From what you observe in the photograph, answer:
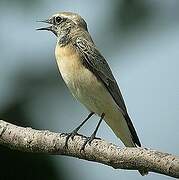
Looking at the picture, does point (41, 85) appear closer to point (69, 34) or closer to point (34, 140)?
point (69, 34)

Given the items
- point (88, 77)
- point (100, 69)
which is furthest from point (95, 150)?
point (100, 69)

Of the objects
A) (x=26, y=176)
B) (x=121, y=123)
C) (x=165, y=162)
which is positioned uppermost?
(x=165, y=162)

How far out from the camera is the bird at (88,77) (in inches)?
269

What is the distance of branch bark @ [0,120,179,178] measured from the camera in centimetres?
495

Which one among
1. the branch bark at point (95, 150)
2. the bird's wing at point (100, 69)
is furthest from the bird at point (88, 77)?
the branch bark at point (95, 150)

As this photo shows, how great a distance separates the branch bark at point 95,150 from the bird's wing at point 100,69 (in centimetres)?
87

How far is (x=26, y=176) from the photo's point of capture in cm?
804

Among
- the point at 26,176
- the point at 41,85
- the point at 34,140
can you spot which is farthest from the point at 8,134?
the point at 41,85

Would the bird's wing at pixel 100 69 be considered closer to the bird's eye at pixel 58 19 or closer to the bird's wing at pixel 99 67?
the bird's wing at pixel 99 67

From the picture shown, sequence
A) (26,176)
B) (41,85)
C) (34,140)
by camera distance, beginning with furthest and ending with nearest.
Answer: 1. (41,85)
2. (26,176)
3. (34,140)

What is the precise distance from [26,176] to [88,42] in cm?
181

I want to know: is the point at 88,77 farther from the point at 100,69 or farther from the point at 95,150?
the point at 95,150

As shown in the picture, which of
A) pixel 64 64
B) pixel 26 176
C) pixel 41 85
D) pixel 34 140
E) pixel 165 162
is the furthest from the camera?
pixel 41 85

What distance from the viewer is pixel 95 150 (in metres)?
5.66
